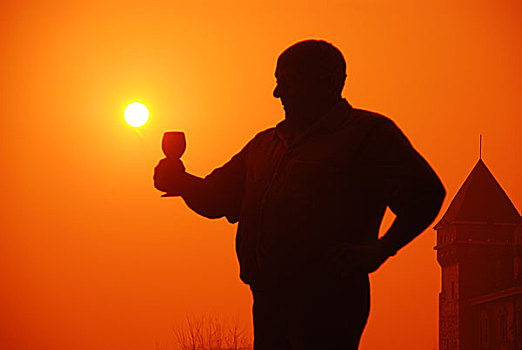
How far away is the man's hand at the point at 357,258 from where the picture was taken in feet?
17.1

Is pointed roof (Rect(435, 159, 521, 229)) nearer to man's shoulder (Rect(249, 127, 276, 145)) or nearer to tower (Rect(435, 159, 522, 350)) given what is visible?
tower (Rect(435, 159, 522, 350))

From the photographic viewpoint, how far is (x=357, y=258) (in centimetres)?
523

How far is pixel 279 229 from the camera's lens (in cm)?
541

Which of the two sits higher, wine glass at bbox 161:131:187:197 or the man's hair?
the man's hair

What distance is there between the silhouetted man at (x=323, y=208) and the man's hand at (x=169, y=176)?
0.48m

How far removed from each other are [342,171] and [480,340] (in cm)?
6531

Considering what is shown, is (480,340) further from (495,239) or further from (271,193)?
(271,193)

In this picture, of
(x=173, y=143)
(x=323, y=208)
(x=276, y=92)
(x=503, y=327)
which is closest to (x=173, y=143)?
(x=173, y=143)

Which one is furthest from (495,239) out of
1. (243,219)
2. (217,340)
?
(243,219)

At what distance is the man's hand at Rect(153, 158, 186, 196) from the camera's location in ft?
19.6

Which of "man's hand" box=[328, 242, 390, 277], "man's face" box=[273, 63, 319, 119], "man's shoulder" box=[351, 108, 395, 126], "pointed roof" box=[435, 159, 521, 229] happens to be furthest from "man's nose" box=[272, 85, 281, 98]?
"pointed roof" box=[435, 159, 521, 229]

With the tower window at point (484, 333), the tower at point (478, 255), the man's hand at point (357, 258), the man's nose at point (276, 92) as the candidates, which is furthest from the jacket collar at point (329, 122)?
the tower at point (478, 255)

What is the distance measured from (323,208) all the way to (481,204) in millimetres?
66431

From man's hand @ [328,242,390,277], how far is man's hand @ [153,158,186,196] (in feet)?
3.56
